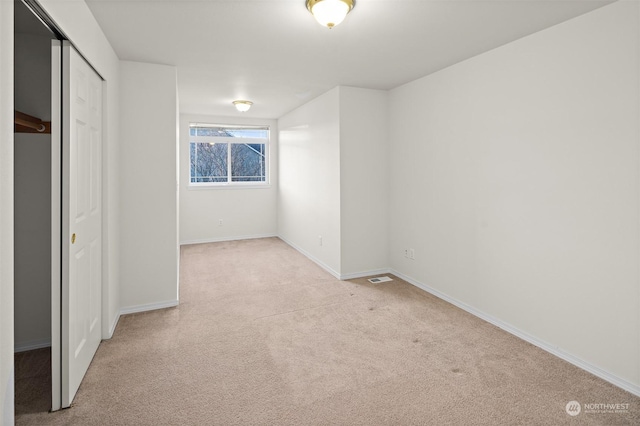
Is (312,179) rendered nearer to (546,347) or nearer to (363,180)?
(363,180)

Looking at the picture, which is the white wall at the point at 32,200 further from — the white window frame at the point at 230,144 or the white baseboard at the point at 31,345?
the white window frame at the point at 230,144

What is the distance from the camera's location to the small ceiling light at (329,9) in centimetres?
206

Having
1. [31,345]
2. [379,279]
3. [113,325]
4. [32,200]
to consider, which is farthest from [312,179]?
[31,345]

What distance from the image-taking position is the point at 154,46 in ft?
9.40

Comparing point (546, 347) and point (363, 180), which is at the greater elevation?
point (363, 180)

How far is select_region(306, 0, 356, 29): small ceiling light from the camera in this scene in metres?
2.06

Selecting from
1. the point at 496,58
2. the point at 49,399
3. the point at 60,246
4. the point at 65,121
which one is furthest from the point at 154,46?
the point at 496,58

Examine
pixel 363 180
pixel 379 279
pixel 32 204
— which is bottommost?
pixel 379 279

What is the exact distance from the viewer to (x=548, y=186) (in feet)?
8.46

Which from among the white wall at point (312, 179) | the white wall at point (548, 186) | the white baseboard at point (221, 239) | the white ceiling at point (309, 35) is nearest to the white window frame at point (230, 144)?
the white wall at point (312, 179)

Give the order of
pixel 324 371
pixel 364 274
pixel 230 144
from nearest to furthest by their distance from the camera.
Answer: pixel 324 371
pixel 364 274
pixel 230 144

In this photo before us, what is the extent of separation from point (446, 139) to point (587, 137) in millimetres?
1351

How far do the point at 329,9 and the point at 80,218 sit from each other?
2022 millimetres
